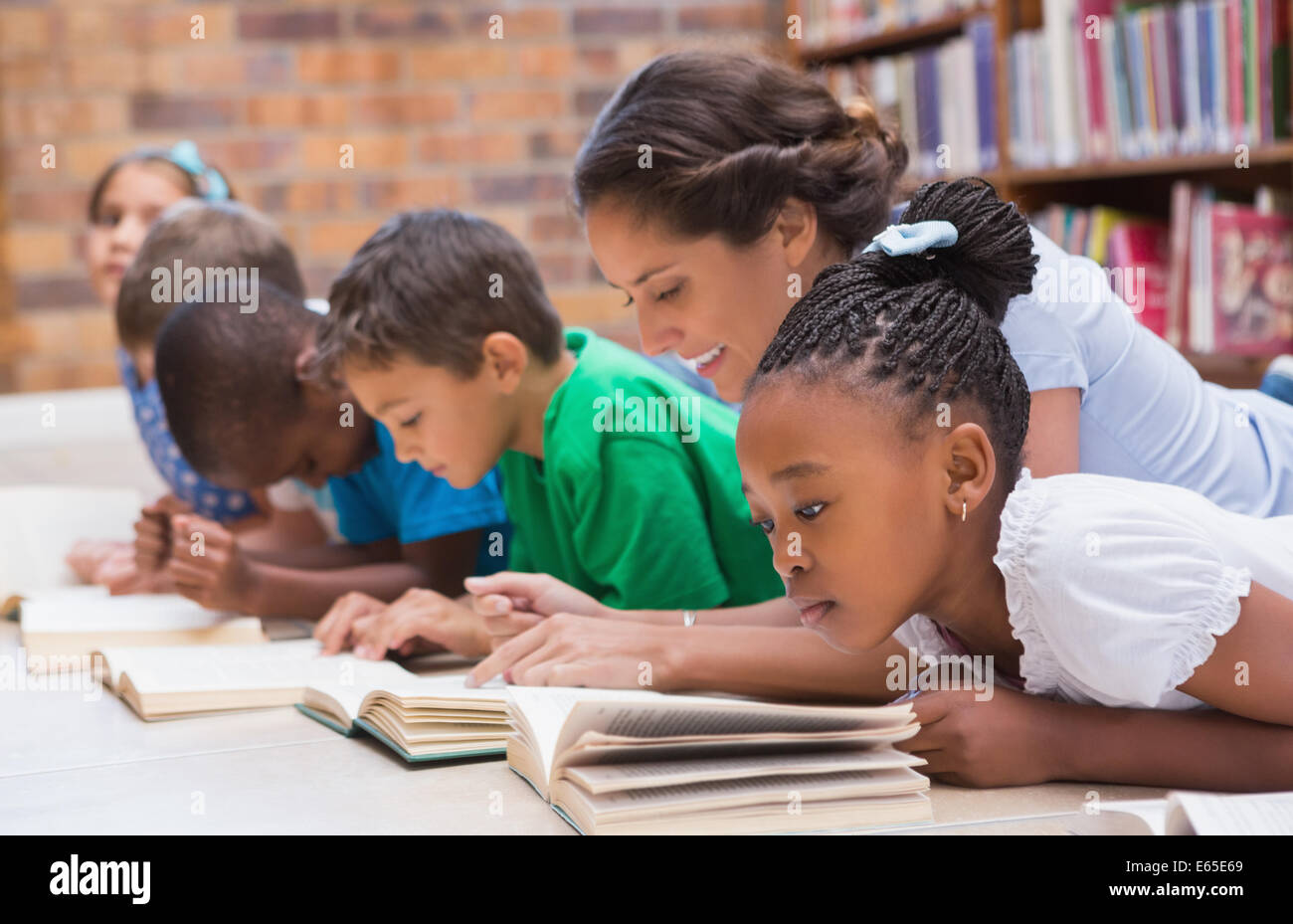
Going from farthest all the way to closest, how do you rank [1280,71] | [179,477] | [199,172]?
1. [199,172]
2. [1280,71]
3. [179,477]

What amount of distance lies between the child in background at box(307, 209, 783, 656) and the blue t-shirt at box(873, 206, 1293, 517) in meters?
0.35

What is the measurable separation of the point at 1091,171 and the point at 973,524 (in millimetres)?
1986

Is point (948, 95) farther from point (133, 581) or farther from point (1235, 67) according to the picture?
point (133, 581)

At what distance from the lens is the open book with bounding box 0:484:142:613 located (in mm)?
1765

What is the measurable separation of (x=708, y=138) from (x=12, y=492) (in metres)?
1.20

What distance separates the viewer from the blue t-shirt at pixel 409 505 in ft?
5.33

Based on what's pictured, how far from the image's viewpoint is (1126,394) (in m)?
1.15

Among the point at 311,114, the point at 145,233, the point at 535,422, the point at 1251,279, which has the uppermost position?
the point at 311,114

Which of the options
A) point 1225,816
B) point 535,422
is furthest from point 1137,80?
point 1225,816

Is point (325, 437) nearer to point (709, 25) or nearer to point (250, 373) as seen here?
point (250, 373)

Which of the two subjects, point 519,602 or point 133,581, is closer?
point 519,602

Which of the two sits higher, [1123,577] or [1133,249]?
[1133,249]

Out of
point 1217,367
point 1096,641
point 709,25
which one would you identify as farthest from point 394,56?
point 1096,641
